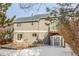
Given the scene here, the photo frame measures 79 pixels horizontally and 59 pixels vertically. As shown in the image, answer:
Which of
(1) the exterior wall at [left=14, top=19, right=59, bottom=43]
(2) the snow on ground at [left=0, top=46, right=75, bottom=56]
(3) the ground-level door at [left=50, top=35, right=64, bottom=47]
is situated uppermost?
(1) the exterior wall at [left=14, top=19, right=59, bottom=43]

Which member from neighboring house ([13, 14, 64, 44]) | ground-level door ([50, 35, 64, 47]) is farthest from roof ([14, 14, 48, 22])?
ground-level door ([50, 35, 64, 47])

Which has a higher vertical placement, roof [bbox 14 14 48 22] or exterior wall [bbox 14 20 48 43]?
roof [bbox 14 14 48 22]

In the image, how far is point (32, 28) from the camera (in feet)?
4.59

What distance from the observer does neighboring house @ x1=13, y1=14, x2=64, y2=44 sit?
1.39m

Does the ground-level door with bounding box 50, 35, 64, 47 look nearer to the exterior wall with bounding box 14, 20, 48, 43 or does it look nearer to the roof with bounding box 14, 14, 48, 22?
the exterior wall with bounding box 14, 20, 48, 43

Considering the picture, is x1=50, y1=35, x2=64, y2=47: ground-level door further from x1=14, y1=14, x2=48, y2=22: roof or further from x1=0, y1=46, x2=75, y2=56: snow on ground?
x1=14, y1=14, x2=48, y2=22: roof

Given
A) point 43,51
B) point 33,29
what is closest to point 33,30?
point 33,29

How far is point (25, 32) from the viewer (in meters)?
1.39

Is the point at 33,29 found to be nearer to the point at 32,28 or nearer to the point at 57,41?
the point at 32,28

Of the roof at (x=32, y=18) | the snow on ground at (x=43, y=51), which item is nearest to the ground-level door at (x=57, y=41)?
the snow on ground at (x=43, y=51)

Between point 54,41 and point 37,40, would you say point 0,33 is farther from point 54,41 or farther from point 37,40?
point 54,41

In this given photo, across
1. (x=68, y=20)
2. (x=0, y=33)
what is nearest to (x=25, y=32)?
(x=0, y=33)

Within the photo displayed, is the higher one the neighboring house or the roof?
the roof

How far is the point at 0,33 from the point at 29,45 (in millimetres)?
233
